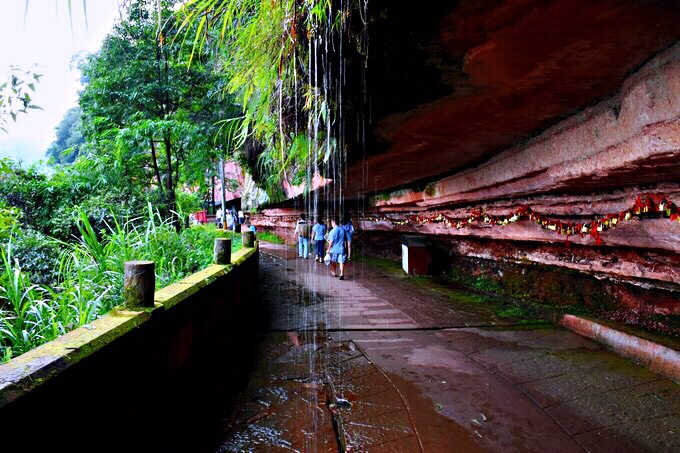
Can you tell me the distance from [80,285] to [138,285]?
141 cm

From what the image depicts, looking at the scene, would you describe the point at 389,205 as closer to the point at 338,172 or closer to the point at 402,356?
the point at 338,172

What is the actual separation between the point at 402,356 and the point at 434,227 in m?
5.13

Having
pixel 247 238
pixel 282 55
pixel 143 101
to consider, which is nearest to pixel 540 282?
pixel 247 238

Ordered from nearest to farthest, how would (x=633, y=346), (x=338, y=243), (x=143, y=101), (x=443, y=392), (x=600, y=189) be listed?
1. (x=443, y=392)
2. (x=633, y=346)
3. (x=600, y=189)
4. (x=338, y=243)
5. (x=143, y=101)

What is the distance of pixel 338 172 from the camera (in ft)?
23.2

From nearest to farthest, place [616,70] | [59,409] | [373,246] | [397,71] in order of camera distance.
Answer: [59,409], [616,70], [397,71], [373,246]

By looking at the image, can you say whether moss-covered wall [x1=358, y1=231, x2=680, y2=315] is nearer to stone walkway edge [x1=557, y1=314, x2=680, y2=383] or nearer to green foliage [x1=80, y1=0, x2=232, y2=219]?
stone walkway edge [x1=557, y1=314, x2=680, y2=383]

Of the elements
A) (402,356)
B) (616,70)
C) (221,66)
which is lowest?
(402,356)

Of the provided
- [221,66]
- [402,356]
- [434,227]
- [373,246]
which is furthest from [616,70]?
[373,246]

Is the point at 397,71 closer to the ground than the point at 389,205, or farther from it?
farther from it

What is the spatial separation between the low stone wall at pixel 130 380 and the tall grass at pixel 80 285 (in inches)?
36.8

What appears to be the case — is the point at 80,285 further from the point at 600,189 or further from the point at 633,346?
the point at 600,189

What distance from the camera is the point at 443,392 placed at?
10.8ft

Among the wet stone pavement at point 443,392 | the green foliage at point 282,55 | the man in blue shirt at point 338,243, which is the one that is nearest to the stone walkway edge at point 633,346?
the wet stone pavement at point 443,392
